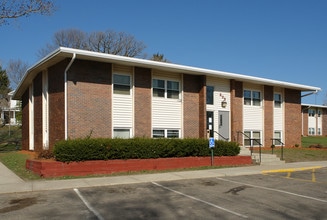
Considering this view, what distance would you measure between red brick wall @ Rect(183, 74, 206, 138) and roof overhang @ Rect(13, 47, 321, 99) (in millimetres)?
637

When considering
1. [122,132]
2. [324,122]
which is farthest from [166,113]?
[324,122]

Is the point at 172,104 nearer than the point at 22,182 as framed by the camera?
No

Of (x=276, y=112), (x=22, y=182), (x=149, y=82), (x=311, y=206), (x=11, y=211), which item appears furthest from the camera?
(x=276, y=112)

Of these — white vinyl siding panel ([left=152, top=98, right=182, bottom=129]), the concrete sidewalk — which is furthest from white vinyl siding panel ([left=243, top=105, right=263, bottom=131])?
the concrete sidewalk

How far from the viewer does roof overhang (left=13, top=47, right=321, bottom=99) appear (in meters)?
16.3

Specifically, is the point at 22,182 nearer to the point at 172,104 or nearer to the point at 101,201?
the point at 101,201

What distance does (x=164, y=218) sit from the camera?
748cm

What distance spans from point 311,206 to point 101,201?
5249 mm

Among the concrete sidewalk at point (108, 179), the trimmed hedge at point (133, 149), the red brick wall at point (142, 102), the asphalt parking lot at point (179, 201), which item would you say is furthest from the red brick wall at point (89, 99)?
the asphalt parking lot at point (179, 201)

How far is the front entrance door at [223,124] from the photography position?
2275 cm

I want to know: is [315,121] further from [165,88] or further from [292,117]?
[165,88]

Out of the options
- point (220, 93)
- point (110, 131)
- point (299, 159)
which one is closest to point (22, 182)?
point (110, 131)

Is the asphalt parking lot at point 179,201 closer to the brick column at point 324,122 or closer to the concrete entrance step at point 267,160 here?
the concrete entrance step at point 267,160

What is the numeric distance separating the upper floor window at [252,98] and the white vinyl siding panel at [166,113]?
240 inches
